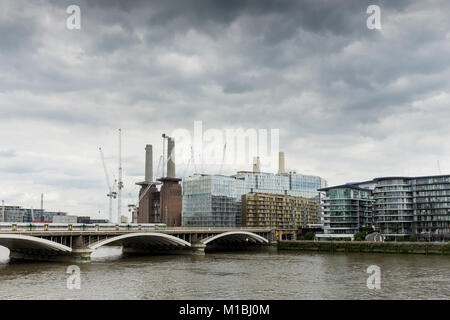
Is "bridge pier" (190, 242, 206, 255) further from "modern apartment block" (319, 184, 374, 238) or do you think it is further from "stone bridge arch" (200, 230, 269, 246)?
"modern apartment block" (319, 184, 374, 238)

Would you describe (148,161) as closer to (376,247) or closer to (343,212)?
(343,212)

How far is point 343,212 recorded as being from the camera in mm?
122125

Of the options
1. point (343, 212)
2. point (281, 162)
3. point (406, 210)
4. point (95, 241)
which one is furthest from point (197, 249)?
point (281, 162)

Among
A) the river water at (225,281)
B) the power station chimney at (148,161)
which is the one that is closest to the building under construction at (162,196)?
the power station chimney at (148,161)

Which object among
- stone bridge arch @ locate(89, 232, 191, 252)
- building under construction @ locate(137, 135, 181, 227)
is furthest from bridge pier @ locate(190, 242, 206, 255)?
building under construction @ locate(137, 135, 181, 227)

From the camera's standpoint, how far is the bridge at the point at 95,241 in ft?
214

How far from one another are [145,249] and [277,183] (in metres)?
92.1

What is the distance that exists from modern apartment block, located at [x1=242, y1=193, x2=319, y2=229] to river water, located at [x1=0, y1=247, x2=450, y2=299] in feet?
277

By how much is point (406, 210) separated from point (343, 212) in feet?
55.2

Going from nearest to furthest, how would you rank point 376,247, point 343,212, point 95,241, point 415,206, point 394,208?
point 95,241 < point 376,247 < point 415,206 < point 394,208 < point 343,212

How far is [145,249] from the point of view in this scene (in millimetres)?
98062
